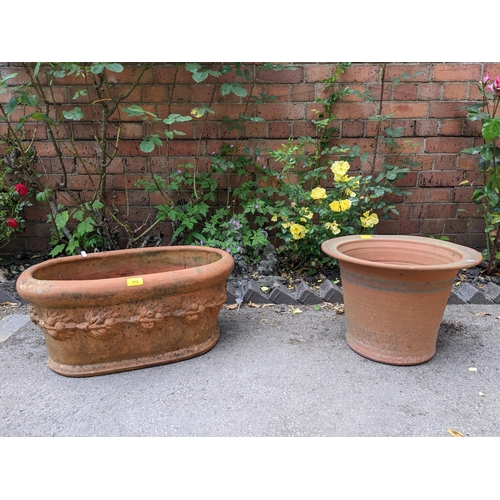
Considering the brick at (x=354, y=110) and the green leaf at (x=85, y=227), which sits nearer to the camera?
the green leaf at (x=85, y=227)

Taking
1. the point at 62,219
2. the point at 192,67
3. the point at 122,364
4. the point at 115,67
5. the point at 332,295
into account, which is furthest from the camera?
the point at 332,295

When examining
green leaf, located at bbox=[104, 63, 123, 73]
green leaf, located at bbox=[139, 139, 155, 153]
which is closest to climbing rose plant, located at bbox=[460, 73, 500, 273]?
green leaf, located at bbox=[139, 139, 155, 153]

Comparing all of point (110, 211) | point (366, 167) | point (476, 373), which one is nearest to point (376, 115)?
point (366, 167)

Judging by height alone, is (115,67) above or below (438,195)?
above

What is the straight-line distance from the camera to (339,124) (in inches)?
A: 113

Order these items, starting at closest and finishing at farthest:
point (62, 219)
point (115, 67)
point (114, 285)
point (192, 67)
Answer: point (114, 285), point (115, 67), point (192, 67), point (62, 219)

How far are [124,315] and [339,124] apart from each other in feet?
6.94

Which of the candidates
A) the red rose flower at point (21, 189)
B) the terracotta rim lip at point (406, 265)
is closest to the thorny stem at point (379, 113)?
the terracotta rim lip at point (406, 265)

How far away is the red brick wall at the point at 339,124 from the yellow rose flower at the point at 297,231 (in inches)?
27.5

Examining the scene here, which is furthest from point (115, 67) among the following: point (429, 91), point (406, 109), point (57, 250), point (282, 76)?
point (429, 91)

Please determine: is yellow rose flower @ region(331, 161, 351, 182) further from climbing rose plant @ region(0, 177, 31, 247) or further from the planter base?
climbing rose plant @ region(0, 177, 31, 247)

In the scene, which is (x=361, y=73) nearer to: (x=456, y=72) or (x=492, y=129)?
(x=456, y=72)

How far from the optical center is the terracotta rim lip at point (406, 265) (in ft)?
5.62

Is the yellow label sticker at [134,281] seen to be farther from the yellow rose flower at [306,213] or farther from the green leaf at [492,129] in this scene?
the green leaf at [492,129]
